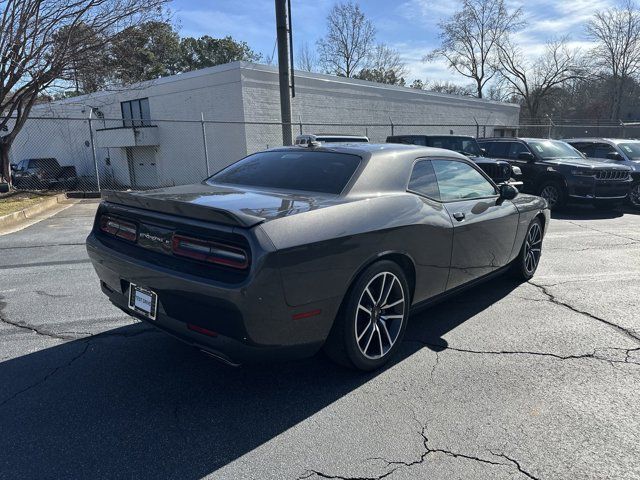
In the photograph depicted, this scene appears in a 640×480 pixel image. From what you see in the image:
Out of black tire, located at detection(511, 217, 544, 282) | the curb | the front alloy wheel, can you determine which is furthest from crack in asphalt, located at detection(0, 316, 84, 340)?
the curb

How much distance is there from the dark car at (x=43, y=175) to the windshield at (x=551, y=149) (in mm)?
18490

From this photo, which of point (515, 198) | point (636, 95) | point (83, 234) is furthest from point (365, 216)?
point (636, 95)

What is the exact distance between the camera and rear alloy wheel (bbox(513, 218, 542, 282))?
17.1 ft

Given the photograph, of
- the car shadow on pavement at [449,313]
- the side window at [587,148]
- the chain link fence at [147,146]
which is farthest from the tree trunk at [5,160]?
the side window at [587,148]

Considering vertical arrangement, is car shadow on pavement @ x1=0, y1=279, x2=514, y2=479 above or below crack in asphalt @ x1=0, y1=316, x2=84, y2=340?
below

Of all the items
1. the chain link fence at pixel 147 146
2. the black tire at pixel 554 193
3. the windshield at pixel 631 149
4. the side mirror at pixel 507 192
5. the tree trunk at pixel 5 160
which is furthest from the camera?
the chain link fence at pixel 147 146

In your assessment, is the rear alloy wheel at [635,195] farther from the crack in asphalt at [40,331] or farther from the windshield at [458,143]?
the crack in asphalt at [40,331]

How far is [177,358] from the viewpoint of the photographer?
11.4 ft

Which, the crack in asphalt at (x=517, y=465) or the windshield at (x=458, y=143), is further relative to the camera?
the windshield at (x=458, y=143)

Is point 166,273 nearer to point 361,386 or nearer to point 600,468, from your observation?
point 361,386

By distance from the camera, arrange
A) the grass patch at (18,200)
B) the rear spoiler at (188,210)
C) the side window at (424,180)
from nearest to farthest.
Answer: the rear spoiler at (188,210), the side window at (424,180), the grass patch at (18,200)

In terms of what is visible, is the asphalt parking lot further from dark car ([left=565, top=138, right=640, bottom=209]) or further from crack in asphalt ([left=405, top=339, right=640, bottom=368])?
dark car ([left=565, top=138, right=640, bottom=209])

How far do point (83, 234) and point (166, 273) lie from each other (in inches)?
261

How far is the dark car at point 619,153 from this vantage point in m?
11.9
